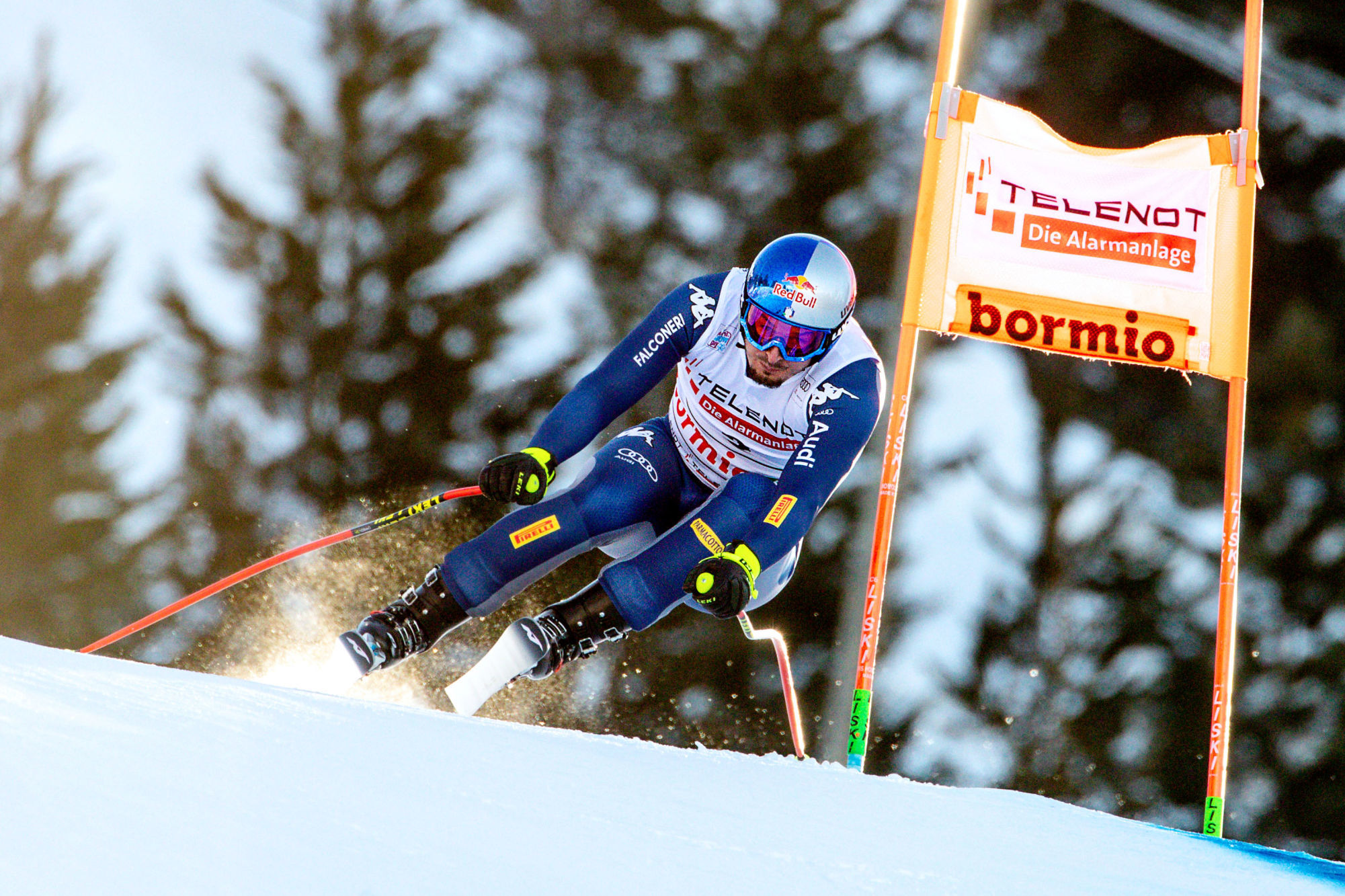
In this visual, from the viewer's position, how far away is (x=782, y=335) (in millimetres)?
3193

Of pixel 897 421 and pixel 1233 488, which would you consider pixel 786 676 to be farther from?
pixel 1233 488

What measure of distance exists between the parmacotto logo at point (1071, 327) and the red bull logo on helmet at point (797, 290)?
2.62 feet

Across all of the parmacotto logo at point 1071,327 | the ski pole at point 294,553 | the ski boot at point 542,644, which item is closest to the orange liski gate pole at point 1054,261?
the parmacotto logo at point 1071,327

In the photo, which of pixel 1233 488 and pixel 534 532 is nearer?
pixel 534 532

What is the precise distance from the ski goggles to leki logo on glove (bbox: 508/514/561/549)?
2.42 feet

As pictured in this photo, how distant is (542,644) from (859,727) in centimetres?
100

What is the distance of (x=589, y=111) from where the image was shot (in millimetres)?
11609

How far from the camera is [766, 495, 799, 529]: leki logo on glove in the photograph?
10.1ft

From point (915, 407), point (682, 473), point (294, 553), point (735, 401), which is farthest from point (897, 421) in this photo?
point (915, 407)

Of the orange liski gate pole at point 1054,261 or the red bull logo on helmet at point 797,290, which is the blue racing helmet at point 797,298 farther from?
the orange liski gate pole at point 1054,261

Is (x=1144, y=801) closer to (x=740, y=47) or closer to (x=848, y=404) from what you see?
(x=740, y=47)

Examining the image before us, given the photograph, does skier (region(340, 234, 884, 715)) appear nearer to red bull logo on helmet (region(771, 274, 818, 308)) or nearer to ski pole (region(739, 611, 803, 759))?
red bull logo on helmet (region(771, 274, 818, 308))

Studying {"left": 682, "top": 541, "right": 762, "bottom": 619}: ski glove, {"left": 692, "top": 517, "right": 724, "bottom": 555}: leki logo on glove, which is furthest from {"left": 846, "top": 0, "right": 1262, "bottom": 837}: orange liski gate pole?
{"left": 682, "top": 541, "right": 762, "bottom": 619}: ski glove

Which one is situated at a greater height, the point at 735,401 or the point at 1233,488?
the point at 735,401
